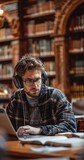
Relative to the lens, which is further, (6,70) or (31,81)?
(6,70)

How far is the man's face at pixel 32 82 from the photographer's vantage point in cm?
230

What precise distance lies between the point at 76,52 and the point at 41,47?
90cm

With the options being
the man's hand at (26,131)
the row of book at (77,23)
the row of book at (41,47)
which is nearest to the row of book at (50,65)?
the row of book at (41,47)

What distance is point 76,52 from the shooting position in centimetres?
680

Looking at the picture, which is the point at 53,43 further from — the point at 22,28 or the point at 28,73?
the point at 28,73

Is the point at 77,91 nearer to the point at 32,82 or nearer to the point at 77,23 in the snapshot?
the point at 77,23

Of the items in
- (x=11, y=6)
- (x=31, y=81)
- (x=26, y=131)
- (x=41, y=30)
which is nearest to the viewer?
(x=26, y=131)

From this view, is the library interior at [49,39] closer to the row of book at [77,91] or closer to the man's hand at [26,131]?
the row of book at [77,91]

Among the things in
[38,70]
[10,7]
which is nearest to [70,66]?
[10,7]

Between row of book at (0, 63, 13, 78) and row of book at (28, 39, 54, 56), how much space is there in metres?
0.62

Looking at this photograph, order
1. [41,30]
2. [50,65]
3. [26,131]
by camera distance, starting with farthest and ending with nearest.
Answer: [41,30]
[50,65]
[26,131]

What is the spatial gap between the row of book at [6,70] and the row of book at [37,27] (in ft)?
2.70

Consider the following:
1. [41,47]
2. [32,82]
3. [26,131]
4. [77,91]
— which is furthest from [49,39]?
[26,131]

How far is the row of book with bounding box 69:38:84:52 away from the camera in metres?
6.82
